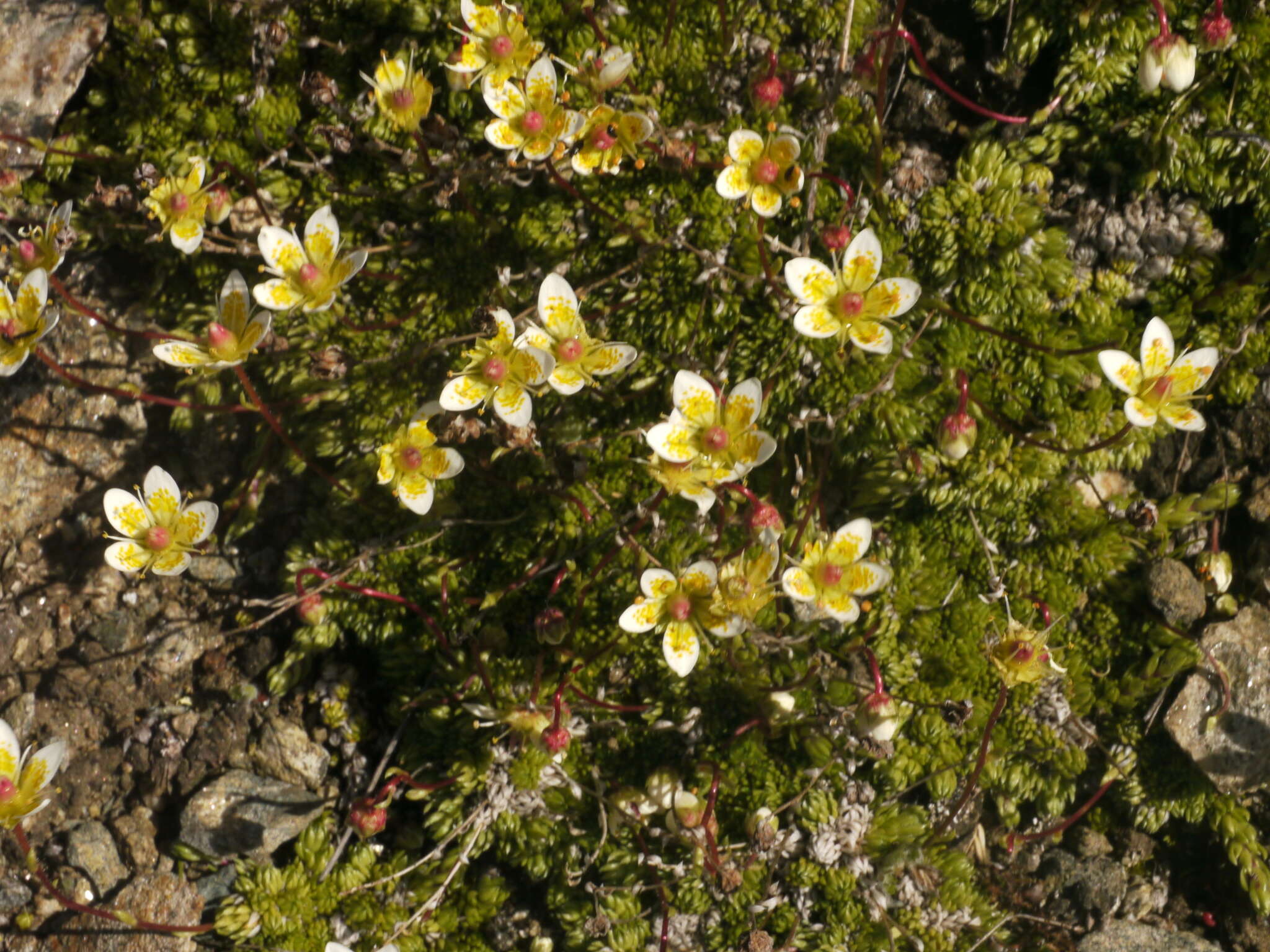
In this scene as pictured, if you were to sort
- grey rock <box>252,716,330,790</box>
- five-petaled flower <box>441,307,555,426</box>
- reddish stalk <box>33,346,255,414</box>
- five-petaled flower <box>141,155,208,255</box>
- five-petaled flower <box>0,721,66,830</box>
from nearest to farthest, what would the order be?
five-petaled flower <box>0,721,66,830</box> < five-petaled flower <box>441,307,555,426</box> < five-petaled flower <box>141,155,208,255</box> < reddish stalk <box>33,346,255,414</box> < grey rock <box>252,716,330,790</box>

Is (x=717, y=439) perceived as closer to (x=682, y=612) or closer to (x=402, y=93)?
(x=682, y=612)

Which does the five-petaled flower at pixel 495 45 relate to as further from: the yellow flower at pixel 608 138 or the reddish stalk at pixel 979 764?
the reddish stalk at pixel 979 764

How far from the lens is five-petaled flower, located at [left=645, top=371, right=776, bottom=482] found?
3023 millimetres

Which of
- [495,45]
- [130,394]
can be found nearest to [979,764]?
[495,45]

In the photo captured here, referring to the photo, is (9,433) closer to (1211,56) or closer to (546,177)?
(546,177)

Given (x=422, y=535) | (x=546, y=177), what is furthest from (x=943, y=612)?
(x=546, y=177)

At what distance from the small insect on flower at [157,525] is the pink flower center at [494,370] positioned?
3.31ft

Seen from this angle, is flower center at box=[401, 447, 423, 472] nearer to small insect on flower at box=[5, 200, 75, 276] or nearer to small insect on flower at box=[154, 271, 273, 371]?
small insect on flower at box=[154, 271, 273, 371]

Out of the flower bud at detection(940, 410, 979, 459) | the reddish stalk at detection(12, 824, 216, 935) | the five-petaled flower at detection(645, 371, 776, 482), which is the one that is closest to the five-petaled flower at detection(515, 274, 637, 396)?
the five-petaled flower at detection(645, 371, 776, 482)

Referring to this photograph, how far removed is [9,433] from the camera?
3869mm

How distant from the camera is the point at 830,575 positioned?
3.07m

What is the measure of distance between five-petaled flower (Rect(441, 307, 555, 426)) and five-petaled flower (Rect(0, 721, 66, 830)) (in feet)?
→ 5.31

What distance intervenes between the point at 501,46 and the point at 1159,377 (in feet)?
7.68

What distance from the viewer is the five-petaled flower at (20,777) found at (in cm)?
302
